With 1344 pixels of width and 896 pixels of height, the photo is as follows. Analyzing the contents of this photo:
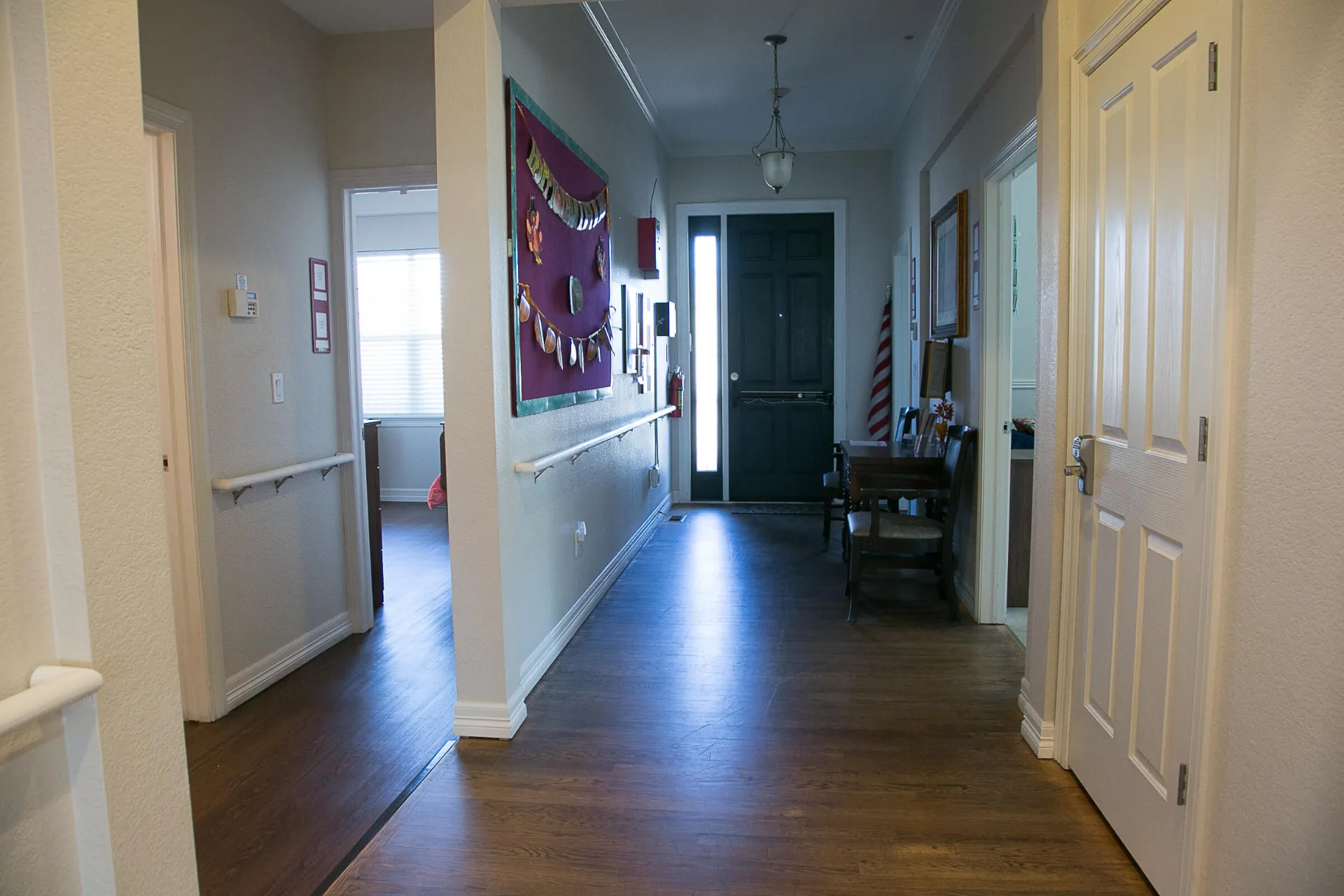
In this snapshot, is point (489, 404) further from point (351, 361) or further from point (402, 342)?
point (402, 342)

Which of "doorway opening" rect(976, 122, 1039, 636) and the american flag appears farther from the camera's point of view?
the american flag

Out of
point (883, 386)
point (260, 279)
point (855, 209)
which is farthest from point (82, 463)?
point (855, 209)

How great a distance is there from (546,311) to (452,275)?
0.66 metres

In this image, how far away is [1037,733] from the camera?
102 inches

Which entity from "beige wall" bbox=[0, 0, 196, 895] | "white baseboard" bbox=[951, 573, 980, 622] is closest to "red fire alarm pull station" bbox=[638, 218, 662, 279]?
"white baseboard" bbox=[951, 573, 980, 622]

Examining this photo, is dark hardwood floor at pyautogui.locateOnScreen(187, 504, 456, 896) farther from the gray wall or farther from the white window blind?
the white window blind

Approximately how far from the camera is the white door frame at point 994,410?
3707 millimetres

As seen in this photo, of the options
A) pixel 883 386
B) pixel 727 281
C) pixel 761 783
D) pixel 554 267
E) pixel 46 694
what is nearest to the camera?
pixel 46 694

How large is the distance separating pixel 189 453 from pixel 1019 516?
133 inches

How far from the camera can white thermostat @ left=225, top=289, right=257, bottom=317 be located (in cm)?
306

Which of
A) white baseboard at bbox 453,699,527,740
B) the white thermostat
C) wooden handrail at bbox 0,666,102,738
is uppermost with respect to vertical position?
the white thermostat

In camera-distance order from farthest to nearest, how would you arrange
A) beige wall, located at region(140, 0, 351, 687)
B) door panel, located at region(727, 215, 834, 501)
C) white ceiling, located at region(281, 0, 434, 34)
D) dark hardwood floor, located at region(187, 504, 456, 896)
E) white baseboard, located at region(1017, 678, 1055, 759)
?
door panel, located at region(727, 215, 834, 501)
white ceiling, located at region(281, 0, 434, 34)
beige wall, located at region(140, 0, 351, 687)
white baseboard, located at region(1017, 678, 1055, 759)
dark hardwood floor, located at region(187, 504, 456, 896)

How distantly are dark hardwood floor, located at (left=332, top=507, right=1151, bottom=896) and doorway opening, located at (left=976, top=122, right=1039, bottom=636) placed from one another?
0.81 feet

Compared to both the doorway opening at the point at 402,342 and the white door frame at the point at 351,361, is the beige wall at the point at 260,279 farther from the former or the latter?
the doorway opening at the point at 402,342
